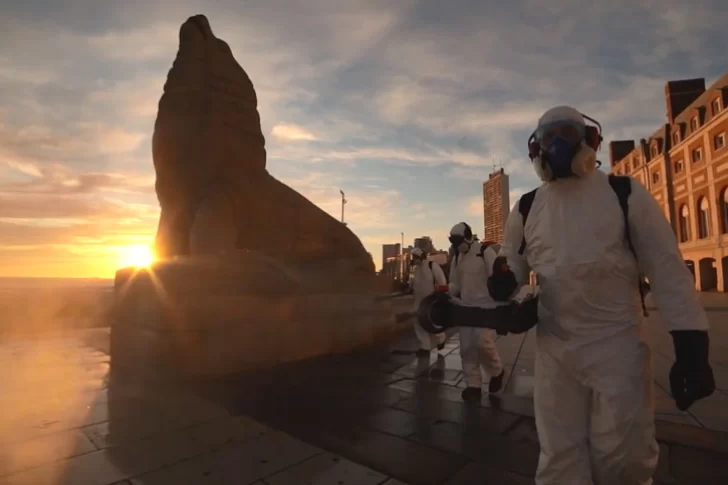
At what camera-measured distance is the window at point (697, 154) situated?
951 inches

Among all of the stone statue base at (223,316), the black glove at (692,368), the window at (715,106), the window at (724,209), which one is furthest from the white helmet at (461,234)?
the window at (715,106)

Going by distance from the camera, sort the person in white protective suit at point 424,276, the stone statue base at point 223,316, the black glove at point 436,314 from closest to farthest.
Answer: the black glove at point 436,314, the stone statue base at point 223,316, the person in white protective suit at point 424,276

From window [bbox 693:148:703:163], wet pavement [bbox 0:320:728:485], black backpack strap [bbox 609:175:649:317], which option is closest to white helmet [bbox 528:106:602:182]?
black backpack strap [bbox 609:175:649:317]

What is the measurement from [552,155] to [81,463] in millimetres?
3309

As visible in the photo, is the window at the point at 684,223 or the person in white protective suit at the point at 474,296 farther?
the window at the point at 684,223

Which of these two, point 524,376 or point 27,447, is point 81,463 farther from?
point 524,376

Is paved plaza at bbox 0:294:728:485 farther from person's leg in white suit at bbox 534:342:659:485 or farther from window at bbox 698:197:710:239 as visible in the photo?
window at bbox 698:197:710:239

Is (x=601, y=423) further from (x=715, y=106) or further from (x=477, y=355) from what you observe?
(x=715, y=106)

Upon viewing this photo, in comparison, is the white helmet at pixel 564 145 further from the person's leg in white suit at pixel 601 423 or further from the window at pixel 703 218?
the window at pixel 703 218

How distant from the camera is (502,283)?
79.3 inches

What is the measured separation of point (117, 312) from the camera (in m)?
5.88

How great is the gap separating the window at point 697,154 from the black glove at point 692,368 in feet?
96.7

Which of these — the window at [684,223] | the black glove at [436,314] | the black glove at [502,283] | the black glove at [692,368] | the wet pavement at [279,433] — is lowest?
the wet pavement at [279,433]

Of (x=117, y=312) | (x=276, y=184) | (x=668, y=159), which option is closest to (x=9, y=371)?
(x=117, y=312)
